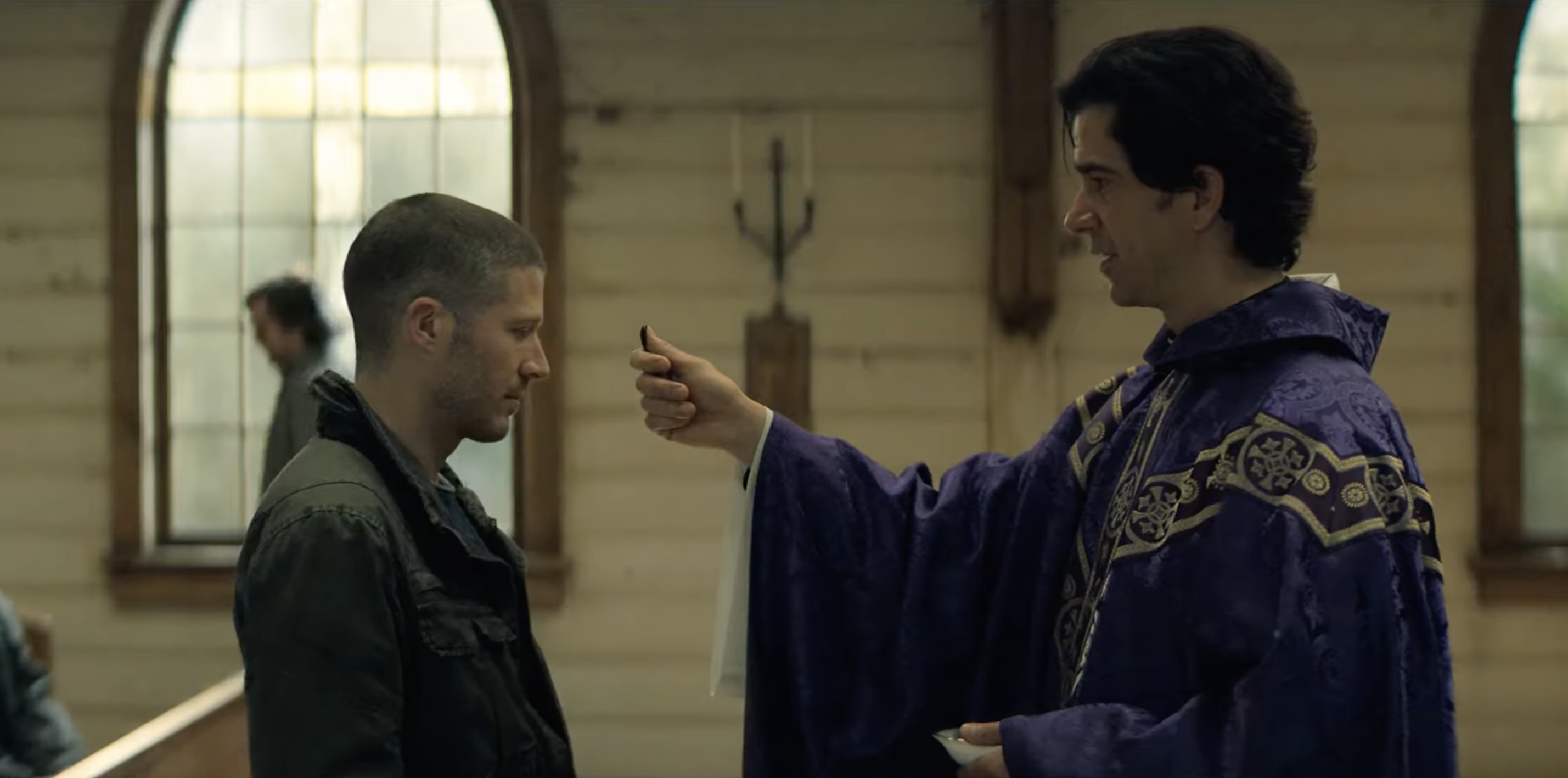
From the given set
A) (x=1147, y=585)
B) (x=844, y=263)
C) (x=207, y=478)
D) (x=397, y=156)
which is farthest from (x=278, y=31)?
(x=1147, y=585)

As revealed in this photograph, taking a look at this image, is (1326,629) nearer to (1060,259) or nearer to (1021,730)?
(1021,730)

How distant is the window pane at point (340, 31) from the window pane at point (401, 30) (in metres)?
0.02

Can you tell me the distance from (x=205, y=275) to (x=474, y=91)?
0.87m

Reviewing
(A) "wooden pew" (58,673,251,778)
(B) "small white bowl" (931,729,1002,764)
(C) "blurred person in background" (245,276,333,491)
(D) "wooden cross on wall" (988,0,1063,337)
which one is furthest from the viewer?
(D) "wooden cross on wall" (988,0,1063,337)

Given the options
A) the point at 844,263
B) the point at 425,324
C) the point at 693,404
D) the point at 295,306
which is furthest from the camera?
the point at 844,263

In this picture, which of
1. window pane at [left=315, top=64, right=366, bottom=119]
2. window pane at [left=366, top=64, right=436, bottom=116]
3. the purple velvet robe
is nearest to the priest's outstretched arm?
the purple velvet robe

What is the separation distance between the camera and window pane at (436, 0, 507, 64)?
3.73m

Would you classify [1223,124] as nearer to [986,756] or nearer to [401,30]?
[986,756]

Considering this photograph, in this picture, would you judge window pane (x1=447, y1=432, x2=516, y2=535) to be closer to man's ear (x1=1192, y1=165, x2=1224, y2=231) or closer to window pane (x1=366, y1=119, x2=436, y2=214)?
window pane (x1=366, y1=119, x2=436, y2=214)

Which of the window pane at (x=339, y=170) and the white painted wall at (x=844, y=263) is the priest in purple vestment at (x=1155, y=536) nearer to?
the white painted wall at (x=844, y=263)

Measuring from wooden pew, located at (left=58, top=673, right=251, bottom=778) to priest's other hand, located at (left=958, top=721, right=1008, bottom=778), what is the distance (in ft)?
3.20

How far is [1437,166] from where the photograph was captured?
353cm

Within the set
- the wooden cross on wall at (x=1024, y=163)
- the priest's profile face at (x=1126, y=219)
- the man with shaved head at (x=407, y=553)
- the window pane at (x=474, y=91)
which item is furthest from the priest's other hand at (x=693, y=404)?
the window pane at (x=474, y=91)

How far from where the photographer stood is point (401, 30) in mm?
3758
